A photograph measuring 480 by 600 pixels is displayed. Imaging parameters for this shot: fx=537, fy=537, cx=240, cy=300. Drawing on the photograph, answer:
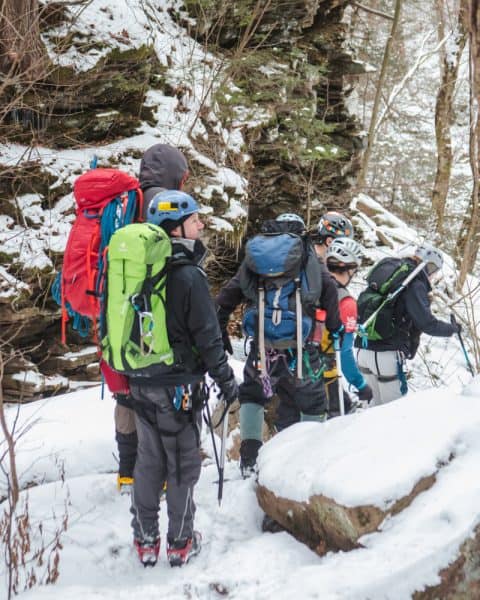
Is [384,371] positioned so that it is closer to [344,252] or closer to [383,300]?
[383,300]

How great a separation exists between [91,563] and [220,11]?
10061 mm

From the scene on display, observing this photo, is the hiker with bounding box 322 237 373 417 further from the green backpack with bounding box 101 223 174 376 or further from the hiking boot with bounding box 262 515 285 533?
the green backpack with bounding box 101 223 174 376

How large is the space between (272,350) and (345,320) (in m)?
0.70

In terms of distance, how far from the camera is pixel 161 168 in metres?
3.81

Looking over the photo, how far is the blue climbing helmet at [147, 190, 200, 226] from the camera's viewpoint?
3180mm

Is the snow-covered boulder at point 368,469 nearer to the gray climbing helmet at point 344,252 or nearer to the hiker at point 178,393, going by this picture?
the hiker at point 178,393

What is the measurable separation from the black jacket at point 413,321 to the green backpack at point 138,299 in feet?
9.54

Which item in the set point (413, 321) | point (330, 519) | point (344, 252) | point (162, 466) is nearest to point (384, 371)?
point (413, 321)

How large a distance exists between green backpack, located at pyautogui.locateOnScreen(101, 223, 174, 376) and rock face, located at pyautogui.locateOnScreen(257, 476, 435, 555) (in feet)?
3.80

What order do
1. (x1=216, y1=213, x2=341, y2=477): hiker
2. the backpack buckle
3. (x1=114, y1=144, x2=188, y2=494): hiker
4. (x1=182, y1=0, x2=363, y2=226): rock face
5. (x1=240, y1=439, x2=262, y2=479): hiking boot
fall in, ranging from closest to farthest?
the backpack buckle → (x1=114, y1=144, x2=188, y2=494): hiker → (x1=216, y1=213, x2=341, y2=477): hiker → (x1=240, y1=439, x2=262, y2=479): hiking boot → (x1=182, y1=0, x2=363, y2=226): rock face

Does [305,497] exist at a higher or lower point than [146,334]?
lower

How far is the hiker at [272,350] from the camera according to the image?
12.9 feet

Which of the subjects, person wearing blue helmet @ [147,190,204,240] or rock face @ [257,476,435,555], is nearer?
rock face @ [257,476,435,555]

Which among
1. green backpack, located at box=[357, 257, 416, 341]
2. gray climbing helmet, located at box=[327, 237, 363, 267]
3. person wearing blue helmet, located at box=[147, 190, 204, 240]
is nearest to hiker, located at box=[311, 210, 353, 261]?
gray climbing helmet, located at box=[327, 237, 363, 267]
